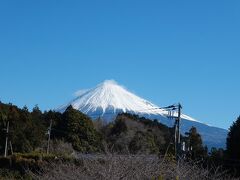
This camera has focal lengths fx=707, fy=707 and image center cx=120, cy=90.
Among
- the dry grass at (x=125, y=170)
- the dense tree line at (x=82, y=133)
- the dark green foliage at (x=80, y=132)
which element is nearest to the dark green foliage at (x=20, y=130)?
the dense tree line at (x=82, y=133)

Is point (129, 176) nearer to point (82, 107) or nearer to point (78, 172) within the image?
point (78, 172)

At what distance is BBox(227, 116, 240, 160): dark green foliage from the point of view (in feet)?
130

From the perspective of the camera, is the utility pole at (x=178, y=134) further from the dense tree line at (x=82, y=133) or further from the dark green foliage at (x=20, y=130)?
the dark green foliage at (x=20, y=130)

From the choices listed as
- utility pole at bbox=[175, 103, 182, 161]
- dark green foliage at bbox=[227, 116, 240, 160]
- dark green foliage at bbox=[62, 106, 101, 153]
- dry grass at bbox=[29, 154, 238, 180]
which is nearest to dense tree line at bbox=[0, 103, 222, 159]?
dark green foliage at bbox=[62, 106, 101, 153]

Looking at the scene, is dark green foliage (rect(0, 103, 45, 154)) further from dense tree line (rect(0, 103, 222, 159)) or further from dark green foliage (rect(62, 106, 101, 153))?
dark green foliage (rect(62, 106, 101, 153))

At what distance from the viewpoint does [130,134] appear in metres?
69.9

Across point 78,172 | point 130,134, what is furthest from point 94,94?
point 78,172

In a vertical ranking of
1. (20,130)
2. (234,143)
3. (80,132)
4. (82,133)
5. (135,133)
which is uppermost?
(135,133)

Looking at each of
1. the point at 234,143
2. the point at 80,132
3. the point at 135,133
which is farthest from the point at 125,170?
the point at 135,133

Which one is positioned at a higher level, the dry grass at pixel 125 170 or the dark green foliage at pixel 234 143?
the dark green foliage at pixel 234 143

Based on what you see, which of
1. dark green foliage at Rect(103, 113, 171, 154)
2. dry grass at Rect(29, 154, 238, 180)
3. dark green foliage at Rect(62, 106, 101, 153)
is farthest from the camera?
dark green foliage at Rect(62, 106, 101, 153)

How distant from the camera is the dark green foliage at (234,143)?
39656 mm

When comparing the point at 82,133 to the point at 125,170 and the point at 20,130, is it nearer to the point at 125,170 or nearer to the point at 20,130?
the point at 20,130

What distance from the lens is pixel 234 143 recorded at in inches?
1576
